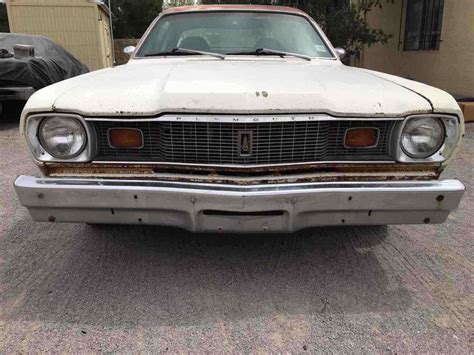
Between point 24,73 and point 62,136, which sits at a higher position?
point 62,136

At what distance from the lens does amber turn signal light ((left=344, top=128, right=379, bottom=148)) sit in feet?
7.64

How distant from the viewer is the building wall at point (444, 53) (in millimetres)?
8352

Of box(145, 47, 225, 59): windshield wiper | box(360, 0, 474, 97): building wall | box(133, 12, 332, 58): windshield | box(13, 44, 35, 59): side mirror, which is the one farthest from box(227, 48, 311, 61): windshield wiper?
box(360, 0, 474, 97): building wall

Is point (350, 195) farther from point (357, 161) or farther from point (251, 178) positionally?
point (251, 178)

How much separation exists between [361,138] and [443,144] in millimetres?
424

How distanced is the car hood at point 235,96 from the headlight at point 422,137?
0.09 metres

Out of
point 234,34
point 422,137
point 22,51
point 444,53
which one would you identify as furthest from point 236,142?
point 444,53

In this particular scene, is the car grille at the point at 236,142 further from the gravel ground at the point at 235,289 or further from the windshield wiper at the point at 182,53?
the windshield wiper at the point at 182,53

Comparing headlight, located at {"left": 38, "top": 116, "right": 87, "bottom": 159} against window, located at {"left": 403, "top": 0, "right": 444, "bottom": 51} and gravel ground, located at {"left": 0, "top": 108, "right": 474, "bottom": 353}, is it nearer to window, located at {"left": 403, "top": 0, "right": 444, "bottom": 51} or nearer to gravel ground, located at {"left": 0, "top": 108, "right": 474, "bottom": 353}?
gravel ground, located at {"left": 0, "top": 108, "right": 474, "bottom": 353}

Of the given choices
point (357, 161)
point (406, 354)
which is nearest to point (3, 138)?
point (357, 161)

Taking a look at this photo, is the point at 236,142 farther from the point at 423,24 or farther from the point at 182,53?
the point at 423,24

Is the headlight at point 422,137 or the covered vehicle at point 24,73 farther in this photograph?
the covered vehicle at point 24,73

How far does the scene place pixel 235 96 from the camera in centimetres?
215

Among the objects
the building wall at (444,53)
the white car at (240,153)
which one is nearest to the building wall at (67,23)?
the building wall at (444,53)
